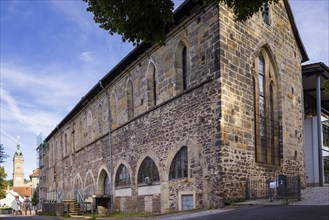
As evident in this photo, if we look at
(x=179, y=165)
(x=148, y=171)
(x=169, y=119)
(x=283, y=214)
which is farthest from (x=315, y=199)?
(x=148, y=171)

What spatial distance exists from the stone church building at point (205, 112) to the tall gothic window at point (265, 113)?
49 millimetres

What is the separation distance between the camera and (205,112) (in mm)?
17422

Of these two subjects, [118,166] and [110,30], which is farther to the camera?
[118,166]

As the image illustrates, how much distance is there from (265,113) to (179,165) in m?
4.90

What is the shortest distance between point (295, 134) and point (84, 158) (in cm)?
1831

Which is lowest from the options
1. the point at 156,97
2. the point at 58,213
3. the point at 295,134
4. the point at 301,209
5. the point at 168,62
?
the point at 58,213

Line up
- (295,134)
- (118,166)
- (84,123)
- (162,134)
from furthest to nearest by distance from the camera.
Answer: (84,123) → (118,166) → (295,134) → (162,134)

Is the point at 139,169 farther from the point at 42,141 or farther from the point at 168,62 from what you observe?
the point at 42,141

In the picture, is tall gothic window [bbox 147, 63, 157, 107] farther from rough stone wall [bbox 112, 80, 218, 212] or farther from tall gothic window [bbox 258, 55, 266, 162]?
tall gothic window [bbox 258, 55, 266, 162]

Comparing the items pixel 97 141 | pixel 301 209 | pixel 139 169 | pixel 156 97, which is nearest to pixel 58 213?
pixel 97 141

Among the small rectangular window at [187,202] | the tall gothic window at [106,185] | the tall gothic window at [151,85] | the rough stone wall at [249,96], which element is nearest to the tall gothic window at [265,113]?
the rough stone wall at [249,96]

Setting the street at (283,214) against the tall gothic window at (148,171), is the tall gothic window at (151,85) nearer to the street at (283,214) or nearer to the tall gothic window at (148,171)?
the tall gothic window at (148,171)

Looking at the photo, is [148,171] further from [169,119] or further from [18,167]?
[18,167]

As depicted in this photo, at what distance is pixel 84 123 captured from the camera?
36.2 metres
